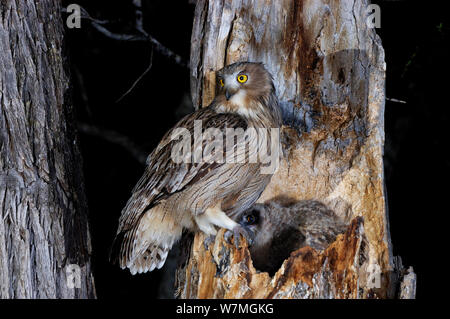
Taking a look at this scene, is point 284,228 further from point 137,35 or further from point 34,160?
point 137,35

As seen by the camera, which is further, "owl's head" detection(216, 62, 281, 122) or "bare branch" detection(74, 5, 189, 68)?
"bare branch" detection(74, 5, 189, 68)

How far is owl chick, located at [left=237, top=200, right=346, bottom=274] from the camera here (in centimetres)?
312

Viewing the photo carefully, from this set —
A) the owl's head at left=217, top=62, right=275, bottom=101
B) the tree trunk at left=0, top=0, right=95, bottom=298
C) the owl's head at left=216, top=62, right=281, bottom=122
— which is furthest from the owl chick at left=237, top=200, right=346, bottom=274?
the tree trunk at left=0, top=0, right=95, bottom=298

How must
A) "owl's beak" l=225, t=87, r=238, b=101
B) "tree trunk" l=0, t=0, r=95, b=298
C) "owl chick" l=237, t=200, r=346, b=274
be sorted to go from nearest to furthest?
1. "tree trunk" l=0, t=0, r=95, b=298
2. "owl's beak" l=225, t=87, r=238, b=101
3. "owl chick" l=237, t=200, r=346, b=274

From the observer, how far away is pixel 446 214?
415cm

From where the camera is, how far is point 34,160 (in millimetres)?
2777

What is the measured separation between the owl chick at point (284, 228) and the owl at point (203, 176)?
0.30m

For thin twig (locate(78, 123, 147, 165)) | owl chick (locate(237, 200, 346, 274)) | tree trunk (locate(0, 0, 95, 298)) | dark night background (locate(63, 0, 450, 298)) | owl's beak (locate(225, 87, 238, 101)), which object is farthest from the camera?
thin twig (locate(78, 123, 147, 165))

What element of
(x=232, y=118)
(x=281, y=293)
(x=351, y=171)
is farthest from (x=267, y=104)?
(x=281, y=293)

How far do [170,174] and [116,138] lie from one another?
1979mm

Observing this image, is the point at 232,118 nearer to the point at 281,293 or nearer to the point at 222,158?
the point at 222,158

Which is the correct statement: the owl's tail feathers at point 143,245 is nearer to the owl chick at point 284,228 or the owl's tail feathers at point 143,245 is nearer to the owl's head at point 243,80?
the owl chick at point 284,228

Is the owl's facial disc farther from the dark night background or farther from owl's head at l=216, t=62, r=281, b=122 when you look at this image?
the dark night background

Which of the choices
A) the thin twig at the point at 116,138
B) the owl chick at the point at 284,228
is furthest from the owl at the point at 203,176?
the thin twig at the point at 116,138
